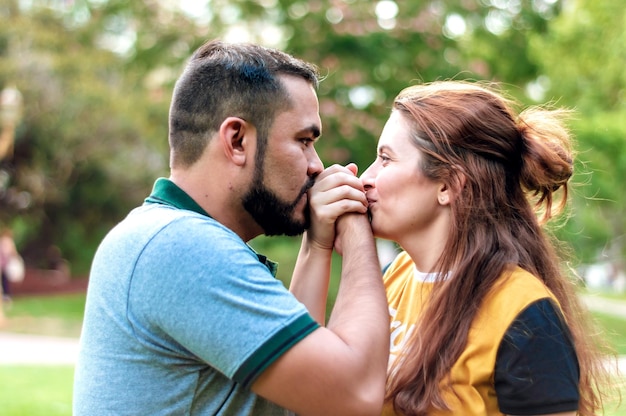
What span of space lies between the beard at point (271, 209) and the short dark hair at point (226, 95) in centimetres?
13

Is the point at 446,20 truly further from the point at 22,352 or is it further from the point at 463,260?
the point at 463,260

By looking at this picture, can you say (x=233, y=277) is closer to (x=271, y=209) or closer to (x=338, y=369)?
(x=338, y=369)

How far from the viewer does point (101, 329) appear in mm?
2340

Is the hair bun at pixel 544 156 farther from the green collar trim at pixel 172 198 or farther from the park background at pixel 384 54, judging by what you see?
the park background at pixel 384 54

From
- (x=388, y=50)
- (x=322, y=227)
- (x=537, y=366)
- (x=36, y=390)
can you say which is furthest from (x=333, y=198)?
(x=388, y=50)

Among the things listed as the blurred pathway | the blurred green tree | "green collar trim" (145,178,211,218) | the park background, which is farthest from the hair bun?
the blurred green tree

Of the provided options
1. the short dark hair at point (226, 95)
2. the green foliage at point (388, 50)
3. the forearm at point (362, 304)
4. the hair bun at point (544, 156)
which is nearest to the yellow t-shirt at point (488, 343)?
the forearm at point (362, 304)

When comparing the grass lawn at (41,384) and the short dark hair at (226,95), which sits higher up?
the short dark hair at (226,95)

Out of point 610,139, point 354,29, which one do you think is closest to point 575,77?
point 610,139

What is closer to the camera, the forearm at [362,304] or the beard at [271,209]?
the forearm at [362,304]

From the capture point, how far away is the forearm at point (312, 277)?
2.85 meters

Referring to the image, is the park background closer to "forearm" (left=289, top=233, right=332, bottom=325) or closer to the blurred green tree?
the blurred green tree

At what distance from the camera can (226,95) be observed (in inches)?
100

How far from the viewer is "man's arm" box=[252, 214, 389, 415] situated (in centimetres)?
211
